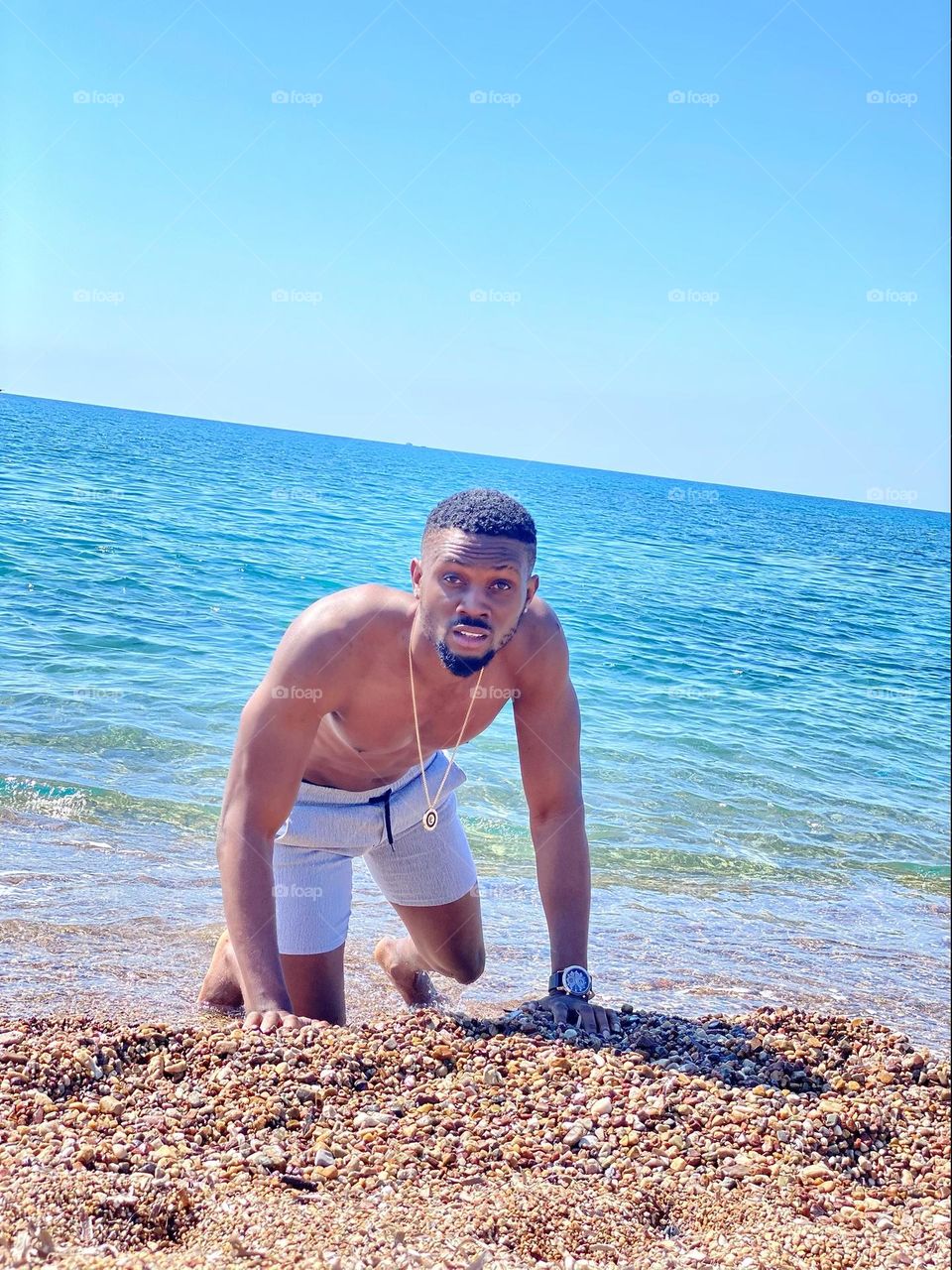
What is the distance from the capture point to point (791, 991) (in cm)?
504

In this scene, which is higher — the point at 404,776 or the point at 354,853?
the point at 404,776

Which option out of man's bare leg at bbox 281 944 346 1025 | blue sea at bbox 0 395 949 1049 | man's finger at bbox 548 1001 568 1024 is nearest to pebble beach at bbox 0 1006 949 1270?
man's finger at bbox 548 1001 568 1024

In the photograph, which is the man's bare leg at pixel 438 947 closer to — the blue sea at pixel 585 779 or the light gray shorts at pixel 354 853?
the light gray shorts at pixel 354 853

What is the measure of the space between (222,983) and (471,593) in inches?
65.1

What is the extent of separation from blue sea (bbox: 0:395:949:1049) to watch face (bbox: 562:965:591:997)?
3.48 ft

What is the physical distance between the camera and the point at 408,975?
14.8 feet

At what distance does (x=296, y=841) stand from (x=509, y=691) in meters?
0.91

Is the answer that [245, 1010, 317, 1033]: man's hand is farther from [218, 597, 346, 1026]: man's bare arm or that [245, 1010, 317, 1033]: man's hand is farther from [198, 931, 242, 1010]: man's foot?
[198, 931, 242, 1010]: man's foot

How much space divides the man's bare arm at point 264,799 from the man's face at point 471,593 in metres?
0.37

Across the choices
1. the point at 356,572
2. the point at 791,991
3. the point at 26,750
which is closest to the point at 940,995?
→ the point at 791,991

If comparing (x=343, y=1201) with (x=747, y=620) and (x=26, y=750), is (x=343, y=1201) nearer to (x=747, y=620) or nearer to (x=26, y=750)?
(x=26, y=750)

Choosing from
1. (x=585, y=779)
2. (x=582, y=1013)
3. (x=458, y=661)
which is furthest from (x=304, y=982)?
(x=585, y=779)

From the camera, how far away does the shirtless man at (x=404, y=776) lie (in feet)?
11.3

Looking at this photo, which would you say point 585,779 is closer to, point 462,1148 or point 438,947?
point 438,947
